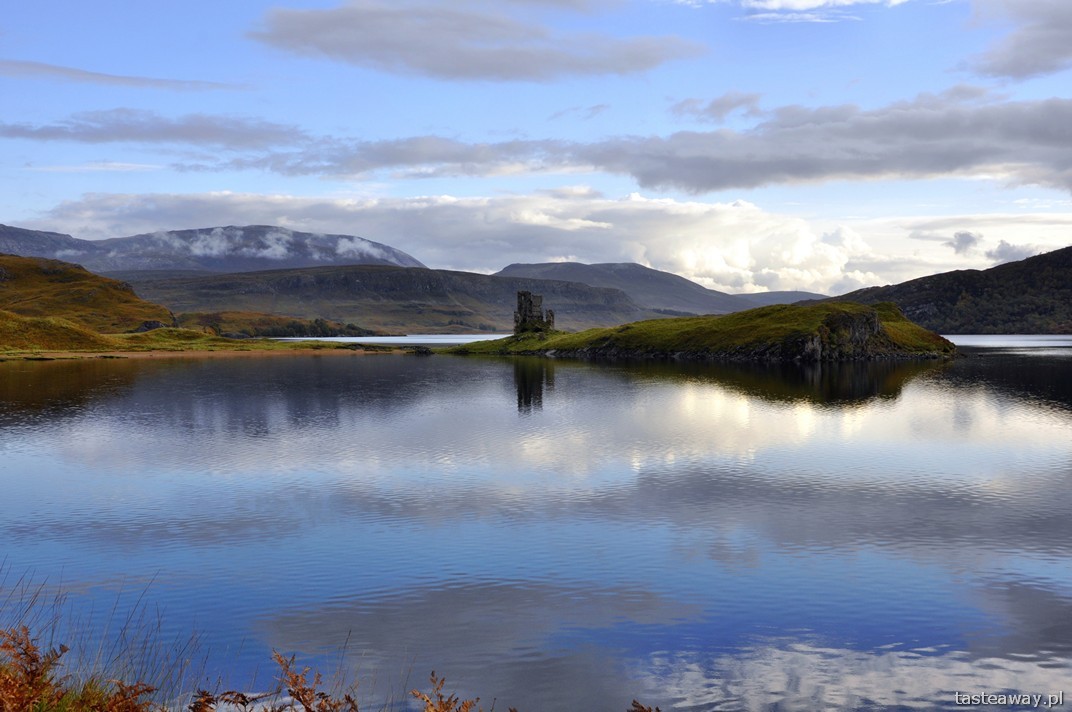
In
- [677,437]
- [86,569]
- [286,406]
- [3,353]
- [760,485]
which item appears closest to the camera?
[86,569]

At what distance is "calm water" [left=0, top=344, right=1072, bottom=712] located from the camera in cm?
2189

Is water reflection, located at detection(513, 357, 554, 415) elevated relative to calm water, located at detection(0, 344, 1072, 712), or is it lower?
elevated

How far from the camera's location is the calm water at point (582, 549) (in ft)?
71.8

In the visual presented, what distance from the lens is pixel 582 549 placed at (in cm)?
3344

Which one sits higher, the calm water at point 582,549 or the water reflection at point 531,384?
the water reflection at point 531,384

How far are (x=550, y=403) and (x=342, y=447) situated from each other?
3977 centimetres

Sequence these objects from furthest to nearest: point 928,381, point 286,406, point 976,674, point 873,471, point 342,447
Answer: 1. point 928,381
2. point 286,406
3. point 342,447
4. point 873,471
5. point 976,674

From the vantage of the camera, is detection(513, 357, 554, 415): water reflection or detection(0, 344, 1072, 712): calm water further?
detection(513, 357, 554, 415): water reflection

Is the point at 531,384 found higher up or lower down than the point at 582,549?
higher up

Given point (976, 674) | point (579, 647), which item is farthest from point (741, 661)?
point (976, 674)

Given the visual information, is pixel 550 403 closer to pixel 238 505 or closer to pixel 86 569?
pixel 238 505

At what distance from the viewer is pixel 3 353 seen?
623ft

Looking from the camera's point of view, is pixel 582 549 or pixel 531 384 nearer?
pixel 582 549

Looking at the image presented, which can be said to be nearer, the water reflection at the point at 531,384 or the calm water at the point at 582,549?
the calm water at the point at 582,549
